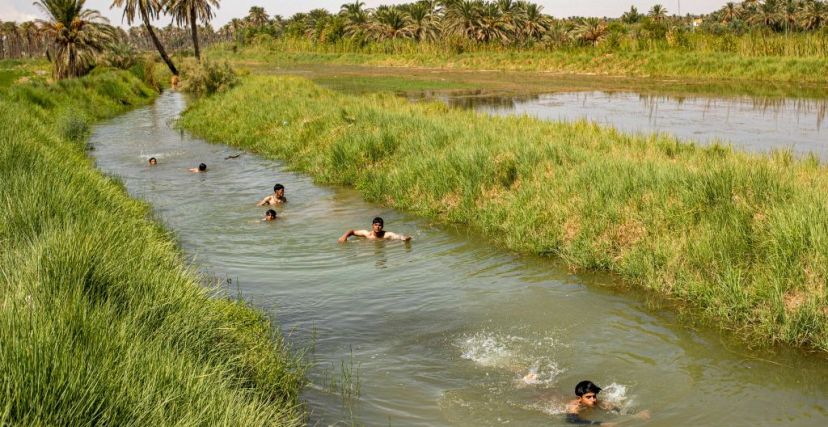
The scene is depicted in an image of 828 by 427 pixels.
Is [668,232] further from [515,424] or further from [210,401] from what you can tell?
[210,401]

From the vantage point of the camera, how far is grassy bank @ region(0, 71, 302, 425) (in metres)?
4.00

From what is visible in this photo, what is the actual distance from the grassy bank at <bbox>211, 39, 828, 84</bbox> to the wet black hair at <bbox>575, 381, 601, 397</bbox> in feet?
132

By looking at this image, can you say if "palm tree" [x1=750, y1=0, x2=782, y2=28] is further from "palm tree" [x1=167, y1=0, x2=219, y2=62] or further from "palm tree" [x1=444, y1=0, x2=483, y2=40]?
"palm tree" [x1=167, y1=0, x2=219, y2=62]

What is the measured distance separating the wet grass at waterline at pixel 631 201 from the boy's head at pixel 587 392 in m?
2.64

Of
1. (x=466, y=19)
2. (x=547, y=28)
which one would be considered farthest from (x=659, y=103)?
(x=547, y=28)

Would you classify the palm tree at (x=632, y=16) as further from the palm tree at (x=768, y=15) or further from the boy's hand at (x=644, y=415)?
the boy's hand at (x=644, y=415)

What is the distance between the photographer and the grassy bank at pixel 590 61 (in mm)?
43031

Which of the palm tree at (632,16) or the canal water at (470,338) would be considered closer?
the canal water at (470,338)

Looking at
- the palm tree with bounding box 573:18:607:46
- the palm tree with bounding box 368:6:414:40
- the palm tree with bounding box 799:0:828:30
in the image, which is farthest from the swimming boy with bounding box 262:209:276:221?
the palm tree with bounding box 368:6:414:40

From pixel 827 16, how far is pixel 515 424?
84844mm

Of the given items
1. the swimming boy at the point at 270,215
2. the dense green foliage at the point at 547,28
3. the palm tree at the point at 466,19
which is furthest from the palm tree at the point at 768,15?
the swimming boy at the point at 270,215

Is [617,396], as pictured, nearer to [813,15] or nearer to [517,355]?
[517,355]

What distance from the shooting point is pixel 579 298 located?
9883mm

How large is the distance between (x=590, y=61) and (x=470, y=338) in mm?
52902
